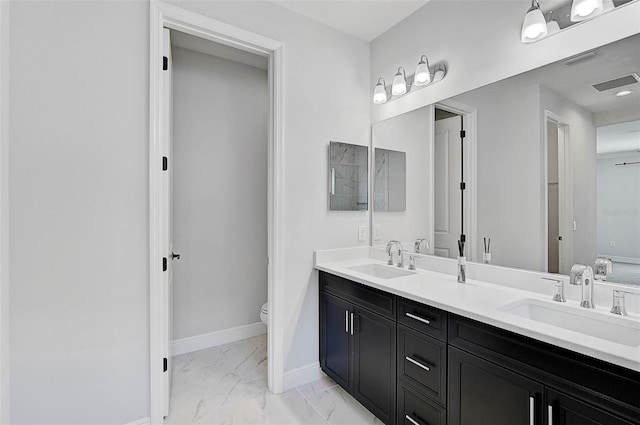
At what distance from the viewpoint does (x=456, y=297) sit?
1.47m

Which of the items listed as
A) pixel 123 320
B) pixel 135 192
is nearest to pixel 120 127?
pixel 135 192

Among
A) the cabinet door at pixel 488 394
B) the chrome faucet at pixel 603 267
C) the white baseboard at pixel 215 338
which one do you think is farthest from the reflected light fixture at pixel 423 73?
the white baseboard at pixel 215 338

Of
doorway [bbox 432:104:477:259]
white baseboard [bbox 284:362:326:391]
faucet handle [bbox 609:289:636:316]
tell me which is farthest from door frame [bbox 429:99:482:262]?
white baseboard [bbox 284:362:326:391]

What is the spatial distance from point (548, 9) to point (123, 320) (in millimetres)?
2699

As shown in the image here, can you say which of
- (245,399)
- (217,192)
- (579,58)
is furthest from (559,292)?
(217,192)

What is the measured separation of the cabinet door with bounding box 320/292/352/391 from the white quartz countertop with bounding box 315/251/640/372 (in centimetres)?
24

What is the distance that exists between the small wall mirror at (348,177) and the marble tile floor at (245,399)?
1.34m

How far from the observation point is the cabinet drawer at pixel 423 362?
1.42 m

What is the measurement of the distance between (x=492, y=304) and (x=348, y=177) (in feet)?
4.68

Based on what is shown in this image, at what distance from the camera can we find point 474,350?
50.6 inches

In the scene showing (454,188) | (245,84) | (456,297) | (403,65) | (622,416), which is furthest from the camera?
(245,84)

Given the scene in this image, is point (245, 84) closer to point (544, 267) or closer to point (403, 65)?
point (403, 65)

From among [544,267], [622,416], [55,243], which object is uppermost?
[55,243]

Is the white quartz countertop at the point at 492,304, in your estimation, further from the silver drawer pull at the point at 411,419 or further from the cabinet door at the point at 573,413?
the silver drawer pull at the point at 411,419
